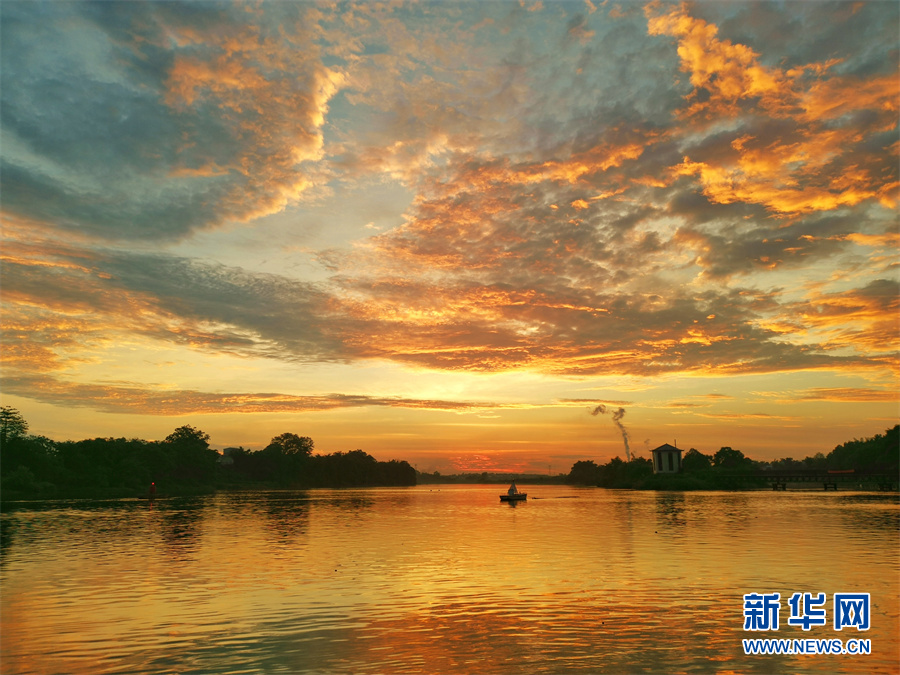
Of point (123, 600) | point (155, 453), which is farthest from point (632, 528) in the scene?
point (155, 453)

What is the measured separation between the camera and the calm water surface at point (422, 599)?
21.8 metres

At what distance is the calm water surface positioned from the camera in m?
21.8

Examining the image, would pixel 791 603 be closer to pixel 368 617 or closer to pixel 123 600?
pixel 368 617

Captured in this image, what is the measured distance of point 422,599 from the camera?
32.1 meters
